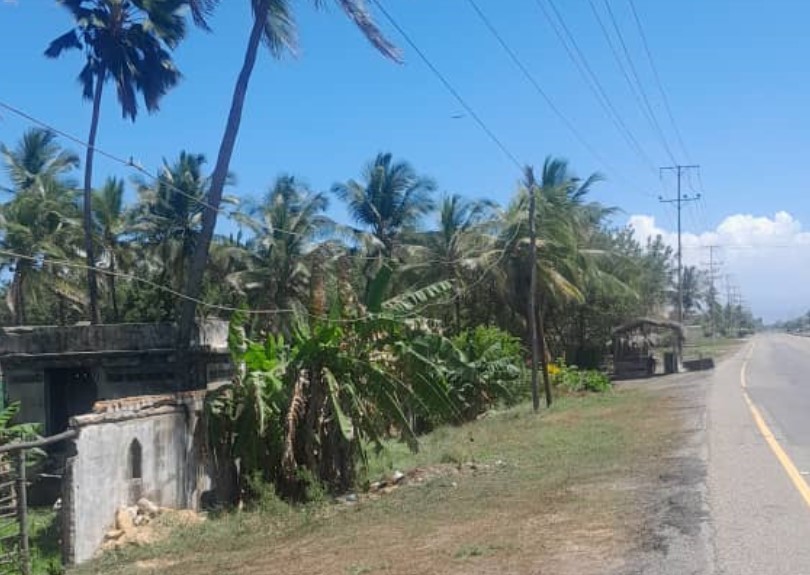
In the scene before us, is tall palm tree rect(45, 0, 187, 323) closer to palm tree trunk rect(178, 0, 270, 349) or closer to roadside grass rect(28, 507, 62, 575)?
palm tree trunk rect(178, 0, 270, 349)

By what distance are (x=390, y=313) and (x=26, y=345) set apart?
10.6 metres

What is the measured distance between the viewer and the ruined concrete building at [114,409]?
12.4 m

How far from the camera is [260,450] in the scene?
15.7 metres

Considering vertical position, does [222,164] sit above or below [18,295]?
above

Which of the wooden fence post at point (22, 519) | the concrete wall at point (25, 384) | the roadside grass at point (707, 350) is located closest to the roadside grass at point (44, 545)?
the wooden fence post at point (22, 519)

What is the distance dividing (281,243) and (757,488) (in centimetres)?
3203

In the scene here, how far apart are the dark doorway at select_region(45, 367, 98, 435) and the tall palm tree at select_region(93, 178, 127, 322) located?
1761 centimetres

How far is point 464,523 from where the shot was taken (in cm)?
1011

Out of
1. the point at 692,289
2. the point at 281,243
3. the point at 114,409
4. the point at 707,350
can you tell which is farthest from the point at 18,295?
the point at 692,289

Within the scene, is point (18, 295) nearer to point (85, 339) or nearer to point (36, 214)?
point (36, 214)

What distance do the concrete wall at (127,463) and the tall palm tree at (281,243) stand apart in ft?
77.0

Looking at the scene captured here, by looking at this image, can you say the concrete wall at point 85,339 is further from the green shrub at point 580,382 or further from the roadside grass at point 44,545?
the green shrub at point 580,382

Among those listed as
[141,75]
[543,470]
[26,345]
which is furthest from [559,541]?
[141,75]

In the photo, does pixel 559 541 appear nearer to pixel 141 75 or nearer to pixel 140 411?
pixel 140 411
